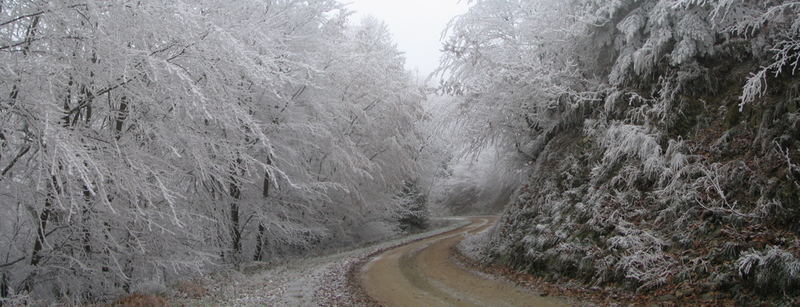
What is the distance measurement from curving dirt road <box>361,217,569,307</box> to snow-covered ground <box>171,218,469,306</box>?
30.6 inches

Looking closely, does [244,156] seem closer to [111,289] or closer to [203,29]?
[203,29]

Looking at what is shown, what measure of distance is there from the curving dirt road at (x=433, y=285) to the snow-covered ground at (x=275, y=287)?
2.55ft

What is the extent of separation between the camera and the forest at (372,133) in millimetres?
6547

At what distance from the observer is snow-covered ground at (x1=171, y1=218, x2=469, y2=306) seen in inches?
342

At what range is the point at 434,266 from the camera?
Answer: 45.1 ft

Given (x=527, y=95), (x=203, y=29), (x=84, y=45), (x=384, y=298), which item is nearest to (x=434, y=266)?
(x=384, y=298)

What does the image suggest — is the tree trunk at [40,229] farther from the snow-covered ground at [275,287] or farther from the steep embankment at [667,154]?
the steep embankment at [667,154]

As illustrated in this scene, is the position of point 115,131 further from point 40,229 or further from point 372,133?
point 372,133

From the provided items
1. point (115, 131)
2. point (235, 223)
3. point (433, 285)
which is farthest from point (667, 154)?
point (235, 223)

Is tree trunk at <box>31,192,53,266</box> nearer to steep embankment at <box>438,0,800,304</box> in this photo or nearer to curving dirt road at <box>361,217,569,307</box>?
curving dirt road at <box>361,217,569,307</box>

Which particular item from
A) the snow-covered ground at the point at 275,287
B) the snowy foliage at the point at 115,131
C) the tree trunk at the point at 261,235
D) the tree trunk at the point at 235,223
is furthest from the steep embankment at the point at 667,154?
the tree trunk at the point at 235,223

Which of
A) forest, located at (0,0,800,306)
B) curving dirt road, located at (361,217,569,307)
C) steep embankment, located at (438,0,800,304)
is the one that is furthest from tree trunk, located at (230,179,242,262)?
steep embankment, located at (438,0,800,304)

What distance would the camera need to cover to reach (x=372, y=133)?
2061 cm

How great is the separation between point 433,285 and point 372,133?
10647mm
